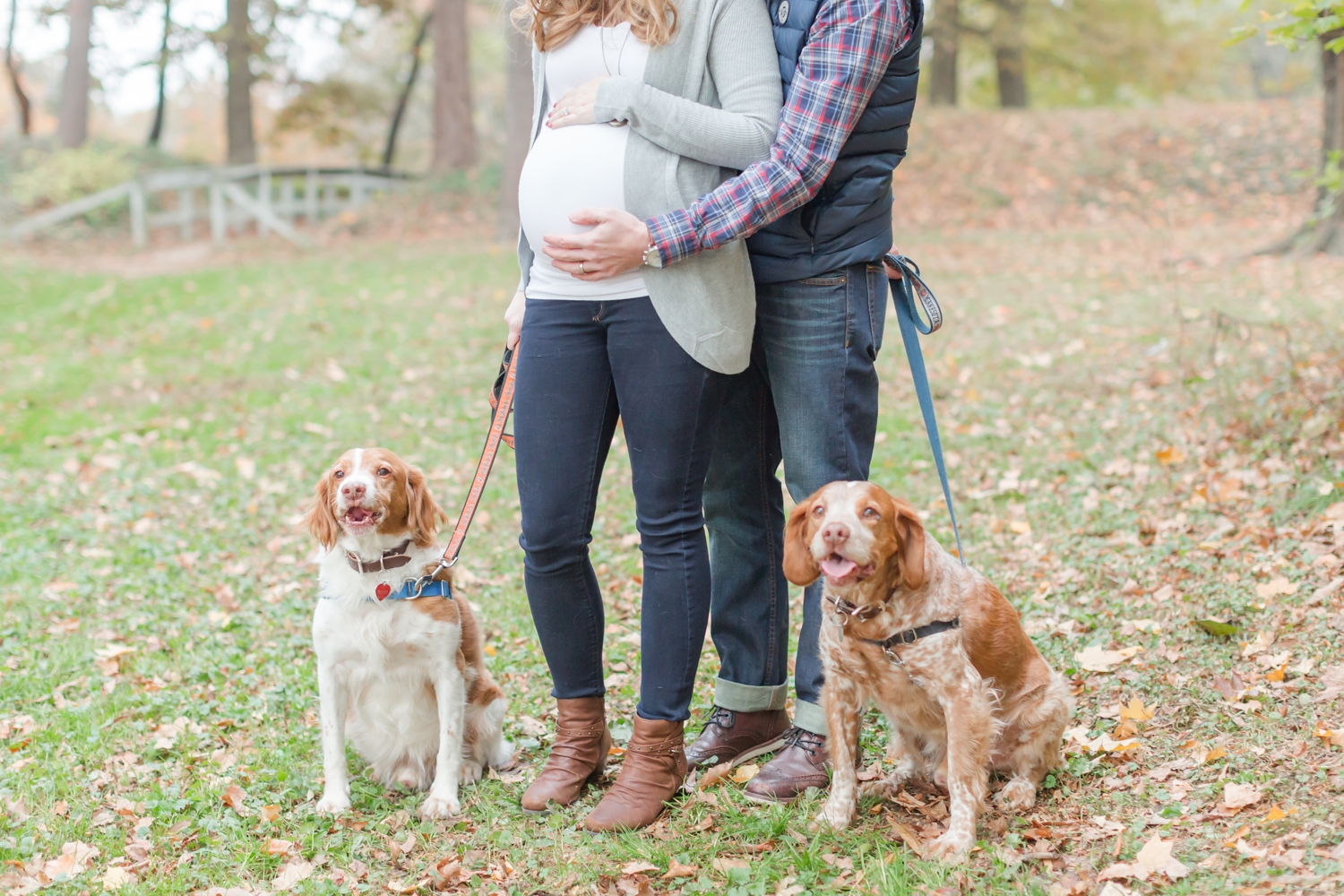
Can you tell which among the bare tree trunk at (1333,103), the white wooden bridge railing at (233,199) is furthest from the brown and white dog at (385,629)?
the white wooden bridge railing at (233,199)

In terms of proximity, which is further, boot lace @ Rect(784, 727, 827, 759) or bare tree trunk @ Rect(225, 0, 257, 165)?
bare tree trunk @ Rect(225, 0, 257, 165)

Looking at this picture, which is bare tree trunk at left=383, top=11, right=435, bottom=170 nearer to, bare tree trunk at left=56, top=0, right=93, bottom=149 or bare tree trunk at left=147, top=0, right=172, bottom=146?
bare tree trunk at left=147, top=0, right=172, bottom=146

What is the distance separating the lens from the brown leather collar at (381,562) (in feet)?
11.0

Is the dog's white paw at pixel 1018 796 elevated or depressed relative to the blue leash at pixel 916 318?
depressed

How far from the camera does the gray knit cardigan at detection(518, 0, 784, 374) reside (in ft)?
9.12

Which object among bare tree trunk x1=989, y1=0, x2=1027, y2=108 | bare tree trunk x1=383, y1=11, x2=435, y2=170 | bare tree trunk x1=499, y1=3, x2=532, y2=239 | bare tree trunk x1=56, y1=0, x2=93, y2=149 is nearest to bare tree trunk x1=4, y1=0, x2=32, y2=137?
bare tree trunk x1=56, y1=0, x2=93, y2=149

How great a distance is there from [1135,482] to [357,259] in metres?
11.8

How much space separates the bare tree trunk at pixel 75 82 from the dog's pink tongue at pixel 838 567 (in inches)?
843

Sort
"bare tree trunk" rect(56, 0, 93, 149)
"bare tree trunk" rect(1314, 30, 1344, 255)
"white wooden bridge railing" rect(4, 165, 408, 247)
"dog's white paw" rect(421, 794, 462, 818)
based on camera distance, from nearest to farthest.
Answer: "dog's white paw" rect(421, 794, 462, 818) < "bare tree trunk" rect(1314, 30, 1344, 255) < "white wooden bridge railing" rect(4, 165, 408, 247) < "bare tree trunk" rect(56, 0, 93, 149)

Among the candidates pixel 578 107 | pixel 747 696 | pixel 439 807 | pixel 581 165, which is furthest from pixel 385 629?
pixel 578 107

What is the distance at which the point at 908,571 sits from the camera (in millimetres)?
2814

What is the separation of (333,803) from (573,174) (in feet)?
6.67

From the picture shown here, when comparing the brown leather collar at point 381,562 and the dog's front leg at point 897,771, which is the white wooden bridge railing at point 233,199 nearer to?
the brown leather collar at point 381,562

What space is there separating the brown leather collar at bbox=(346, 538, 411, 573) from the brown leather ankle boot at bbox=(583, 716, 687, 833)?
34.6 inches
